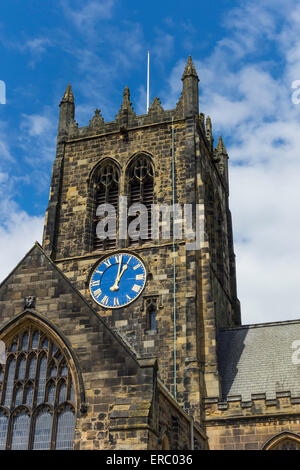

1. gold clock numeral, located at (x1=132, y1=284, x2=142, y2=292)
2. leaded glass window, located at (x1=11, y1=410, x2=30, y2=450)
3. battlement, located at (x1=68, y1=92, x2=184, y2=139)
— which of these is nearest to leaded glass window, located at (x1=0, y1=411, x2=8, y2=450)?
leaded glass window, located at (x1=11, y1=410, x2=30, y2=450)

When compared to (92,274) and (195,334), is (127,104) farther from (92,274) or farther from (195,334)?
(195,334)

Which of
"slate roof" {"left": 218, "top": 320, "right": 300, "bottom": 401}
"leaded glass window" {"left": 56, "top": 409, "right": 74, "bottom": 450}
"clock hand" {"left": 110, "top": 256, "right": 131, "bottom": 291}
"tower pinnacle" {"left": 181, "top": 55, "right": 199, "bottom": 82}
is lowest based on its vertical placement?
"leaded glass window" {"left": 56, "top": 409, "right": 74, "bottom": 450}

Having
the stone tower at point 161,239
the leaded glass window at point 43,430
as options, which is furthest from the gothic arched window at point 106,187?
the leaded glass window at point 43,430

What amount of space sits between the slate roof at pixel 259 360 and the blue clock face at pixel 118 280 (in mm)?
4165


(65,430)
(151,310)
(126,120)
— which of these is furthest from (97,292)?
(65,430)

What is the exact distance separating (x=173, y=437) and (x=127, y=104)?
1876cm

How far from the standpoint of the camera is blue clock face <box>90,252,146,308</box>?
→ 27.6m

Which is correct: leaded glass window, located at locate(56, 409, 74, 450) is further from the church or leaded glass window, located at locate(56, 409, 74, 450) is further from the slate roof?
the slate roof

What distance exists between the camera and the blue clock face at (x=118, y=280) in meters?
27.6

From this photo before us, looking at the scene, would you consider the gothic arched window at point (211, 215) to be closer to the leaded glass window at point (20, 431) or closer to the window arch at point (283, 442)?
the window arch at point (283, 442)

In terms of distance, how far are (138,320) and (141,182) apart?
Result: 6.75 m

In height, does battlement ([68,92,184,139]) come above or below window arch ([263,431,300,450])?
above

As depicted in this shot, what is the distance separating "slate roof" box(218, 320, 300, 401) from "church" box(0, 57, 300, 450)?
0.18 feet

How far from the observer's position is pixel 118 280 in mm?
28156
